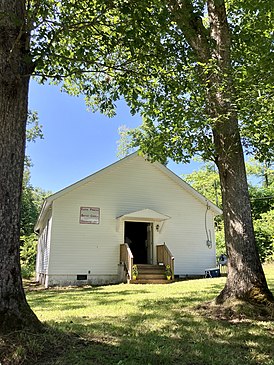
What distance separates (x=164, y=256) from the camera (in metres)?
14.7

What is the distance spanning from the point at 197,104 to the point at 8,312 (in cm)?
485

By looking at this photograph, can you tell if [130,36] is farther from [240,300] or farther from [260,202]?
[260,202]

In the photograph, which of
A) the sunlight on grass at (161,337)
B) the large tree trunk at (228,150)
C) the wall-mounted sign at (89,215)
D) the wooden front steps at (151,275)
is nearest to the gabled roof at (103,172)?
the wall-mounted sign at (89,215)

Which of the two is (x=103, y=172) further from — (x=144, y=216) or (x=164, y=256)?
(x=164, y=256)

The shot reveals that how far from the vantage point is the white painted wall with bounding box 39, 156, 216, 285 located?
1389 cm

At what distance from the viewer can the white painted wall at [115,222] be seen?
13.9 metres

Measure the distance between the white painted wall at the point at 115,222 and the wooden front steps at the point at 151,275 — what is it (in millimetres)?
1314

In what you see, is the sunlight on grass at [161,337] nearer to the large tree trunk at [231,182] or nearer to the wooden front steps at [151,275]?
the large tree trunk at [231,182]

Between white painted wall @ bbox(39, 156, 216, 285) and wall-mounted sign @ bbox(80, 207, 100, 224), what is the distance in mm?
151

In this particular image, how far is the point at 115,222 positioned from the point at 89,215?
124 cm

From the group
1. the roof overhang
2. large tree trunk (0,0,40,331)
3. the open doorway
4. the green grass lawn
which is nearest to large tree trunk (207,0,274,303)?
the green grass lawn

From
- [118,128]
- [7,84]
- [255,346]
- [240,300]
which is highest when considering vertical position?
[118,128]

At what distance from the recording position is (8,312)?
3.59 m

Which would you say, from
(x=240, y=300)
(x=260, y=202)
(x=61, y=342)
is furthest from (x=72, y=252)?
(x=260, y=202)
